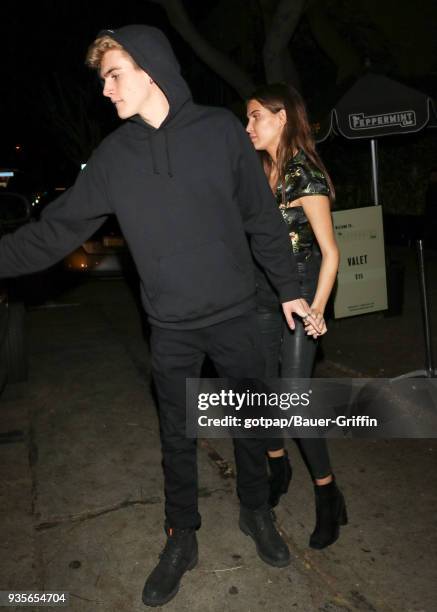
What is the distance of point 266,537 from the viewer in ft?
10.2

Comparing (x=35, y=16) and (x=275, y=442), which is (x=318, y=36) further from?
(x=275, y=442)

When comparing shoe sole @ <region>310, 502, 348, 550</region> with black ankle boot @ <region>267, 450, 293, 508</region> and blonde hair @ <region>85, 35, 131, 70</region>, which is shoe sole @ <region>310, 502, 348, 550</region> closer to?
black ankle boot @ <region>267, 450, 293, 508</region>

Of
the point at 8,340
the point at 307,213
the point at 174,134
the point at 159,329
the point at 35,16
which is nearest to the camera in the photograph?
the point at 174,134

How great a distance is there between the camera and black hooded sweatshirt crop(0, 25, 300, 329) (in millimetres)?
2578

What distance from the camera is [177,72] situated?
269cm

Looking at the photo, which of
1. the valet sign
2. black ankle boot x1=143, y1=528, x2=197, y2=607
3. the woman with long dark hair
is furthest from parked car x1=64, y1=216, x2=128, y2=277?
black ankle boot x1=143, y1=528, x2=197, y2=607

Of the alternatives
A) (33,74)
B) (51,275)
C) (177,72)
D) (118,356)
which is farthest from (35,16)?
(177,72)

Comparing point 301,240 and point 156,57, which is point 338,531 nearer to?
point 301,240

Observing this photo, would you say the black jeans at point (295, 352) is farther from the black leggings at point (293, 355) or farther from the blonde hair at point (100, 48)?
the blonde hair at point (100, 48)

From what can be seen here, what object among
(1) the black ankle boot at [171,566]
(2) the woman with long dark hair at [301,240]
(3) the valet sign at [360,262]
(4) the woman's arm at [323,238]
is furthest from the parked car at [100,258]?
(1) the black ankle boot at [171,566]

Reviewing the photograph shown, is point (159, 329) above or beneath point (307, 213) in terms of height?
beneath

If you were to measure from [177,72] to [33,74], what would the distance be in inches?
1197

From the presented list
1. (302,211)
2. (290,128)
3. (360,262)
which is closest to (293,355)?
(302,211)

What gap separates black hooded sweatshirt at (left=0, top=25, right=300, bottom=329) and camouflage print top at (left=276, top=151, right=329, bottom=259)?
11.9 inches
